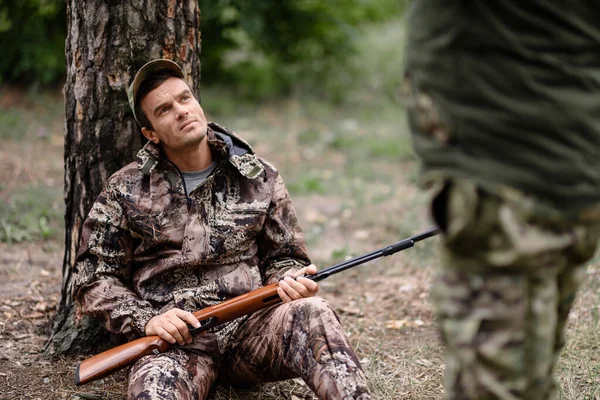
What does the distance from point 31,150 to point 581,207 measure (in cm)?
700

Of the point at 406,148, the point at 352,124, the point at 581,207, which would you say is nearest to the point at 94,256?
the point at 581,207

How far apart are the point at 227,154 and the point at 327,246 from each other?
2649mm

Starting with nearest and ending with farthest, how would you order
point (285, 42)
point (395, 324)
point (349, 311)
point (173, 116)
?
point (173, 116), point (395, 324), point (349, 311), point (285, 42)

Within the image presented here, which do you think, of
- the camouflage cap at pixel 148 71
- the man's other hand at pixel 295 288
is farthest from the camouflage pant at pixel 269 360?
the camouflage cap at pixel 148 71

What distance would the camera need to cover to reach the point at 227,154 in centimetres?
346

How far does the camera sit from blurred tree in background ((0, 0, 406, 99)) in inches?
346

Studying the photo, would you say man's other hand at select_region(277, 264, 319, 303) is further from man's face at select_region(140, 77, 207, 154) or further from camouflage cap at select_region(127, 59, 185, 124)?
camouflage cap at select_region(127, 59, 185, 124)

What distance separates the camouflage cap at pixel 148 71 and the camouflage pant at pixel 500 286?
192 cm

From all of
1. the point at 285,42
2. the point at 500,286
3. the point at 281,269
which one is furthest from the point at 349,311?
the point at 285,42

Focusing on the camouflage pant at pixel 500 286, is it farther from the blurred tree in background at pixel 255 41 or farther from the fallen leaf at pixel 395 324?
the blurred tree in background at pixel 255 41

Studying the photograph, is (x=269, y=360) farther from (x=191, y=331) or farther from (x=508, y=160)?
(x=508, y=160)

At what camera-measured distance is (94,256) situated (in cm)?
338

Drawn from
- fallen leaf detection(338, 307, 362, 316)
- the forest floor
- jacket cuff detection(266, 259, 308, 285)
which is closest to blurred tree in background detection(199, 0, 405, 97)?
the forest floor

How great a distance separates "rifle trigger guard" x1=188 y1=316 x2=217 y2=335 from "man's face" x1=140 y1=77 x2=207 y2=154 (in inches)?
33.4
